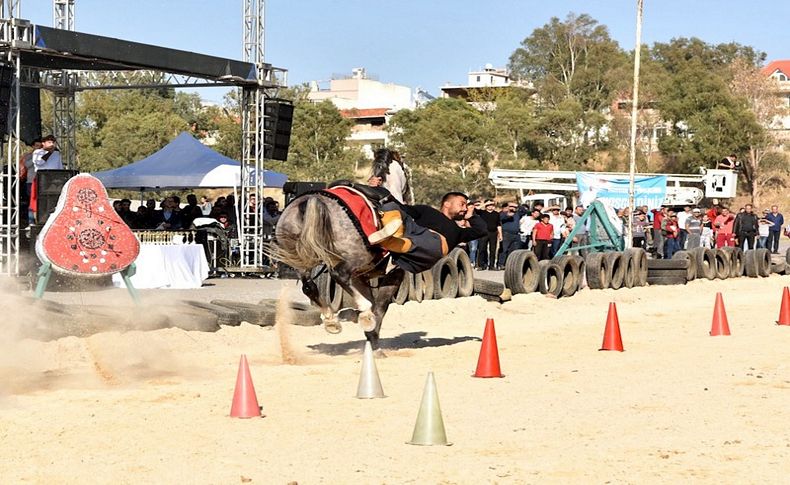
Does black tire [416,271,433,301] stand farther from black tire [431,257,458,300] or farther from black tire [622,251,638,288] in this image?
black tire [622,251,638,288]

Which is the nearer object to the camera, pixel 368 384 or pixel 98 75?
pixel 368 384

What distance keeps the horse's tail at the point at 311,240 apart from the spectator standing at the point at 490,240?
17.6 metres

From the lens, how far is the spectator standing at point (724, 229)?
3638cm

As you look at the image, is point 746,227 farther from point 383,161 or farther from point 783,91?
point 783,91

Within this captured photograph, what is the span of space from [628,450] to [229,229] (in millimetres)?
19896

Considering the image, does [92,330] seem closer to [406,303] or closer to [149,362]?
[149,362]

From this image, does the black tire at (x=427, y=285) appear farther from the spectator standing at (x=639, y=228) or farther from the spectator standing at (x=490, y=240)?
the spectator standing at (x=639, y=228)

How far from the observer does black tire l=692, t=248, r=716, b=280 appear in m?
28.8

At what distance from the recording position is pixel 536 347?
1432 cm

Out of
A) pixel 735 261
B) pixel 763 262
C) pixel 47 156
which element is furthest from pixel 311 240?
pixel 763 262

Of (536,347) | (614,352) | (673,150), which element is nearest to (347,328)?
(536,347)

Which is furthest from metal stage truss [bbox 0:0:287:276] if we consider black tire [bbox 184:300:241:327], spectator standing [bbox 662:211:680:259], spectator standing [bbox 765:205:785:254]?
spectator standing [bbox 765:205:785:254]

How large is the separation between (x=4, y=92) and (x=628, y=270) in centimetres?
1361

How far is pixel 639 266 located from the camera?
26688mm
